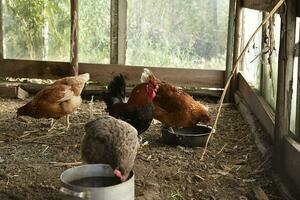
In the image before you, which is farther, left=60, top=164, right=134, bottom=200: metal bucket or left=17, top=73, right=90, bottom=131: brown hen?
left=17, top=73, right=90, bottom=131: brown hen

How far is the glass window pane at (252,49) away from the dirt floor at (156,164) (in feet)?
2.26

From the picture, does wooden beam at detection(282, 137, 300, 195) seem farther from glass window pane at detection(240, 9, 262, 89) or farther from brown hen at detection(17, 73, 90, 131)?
brown hen at detection(17, 73, 90, 131)

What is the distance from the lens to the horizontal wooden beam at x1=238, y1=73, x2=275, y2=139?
4941 millimetres

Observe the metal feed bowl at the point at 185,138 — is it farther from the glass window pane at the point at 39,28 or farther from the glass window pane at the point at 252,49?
the glass window pane at the point at 39,28

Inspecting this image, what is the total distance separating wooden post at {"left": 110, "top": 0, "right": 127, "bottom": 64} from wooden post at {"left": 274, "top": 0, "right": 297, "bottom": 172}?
11.6 ft

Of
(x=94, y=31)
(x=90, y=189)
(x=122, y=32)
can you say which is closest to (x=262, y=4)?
(x=122, y=32)

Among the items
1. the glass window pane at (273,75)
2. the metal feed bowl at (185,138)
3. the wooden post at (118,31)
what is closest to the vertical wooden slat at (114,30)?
the wooden post at (118,31)

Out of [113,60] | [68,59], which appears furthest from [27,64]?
[113,60]

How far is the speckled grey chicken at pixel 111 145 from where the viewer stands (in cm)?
361

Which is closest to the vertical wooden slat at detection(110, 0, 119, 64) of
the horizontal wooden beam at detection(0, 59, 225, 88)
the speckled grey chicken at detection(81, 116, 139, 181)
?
the horizontal wooden beam at detection(0, 59, 225, 88)

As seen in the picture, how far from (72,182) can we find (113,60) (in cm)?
415

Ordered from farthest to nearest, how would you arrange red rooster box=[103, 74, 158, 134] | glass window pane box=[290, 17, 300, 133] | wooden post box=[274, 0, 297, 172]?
red rooster box=[103, 74, 158, 134] → glass window pane box=[290, 17, 300, 133] → wooden post box=[274, 0, 297, 172]

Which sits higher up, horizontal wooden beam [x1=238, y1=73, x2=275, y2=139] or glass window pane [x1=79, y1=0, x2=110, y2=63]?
glass window pane [x1=79, y1=0, x2=110, y2=63]

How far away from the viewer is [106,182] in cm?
352
